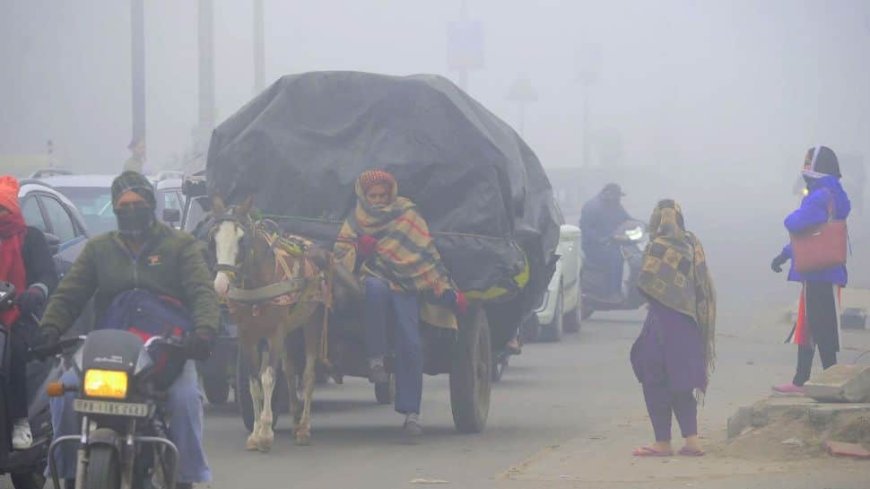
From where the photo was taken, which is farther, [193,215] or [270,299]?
[193,215]

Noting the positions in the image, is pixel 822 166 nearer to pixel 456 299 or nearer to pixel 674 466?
pixel 456 299

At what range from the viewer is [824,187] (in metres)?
14.0

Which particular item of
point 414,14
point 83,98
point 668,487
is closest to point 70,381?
point 668,487

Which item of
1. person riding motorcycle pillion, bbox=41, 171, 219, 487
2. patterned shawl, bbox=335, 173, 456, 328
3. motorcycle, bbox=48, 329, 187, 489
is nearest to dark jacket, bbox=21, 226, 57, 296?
person riding motorcycle pillion, bbox=41, 171, 219, 487

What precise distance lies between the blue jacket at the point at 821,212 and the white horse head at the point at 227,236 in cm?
466

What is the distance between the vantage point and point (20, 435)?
29.5 ft

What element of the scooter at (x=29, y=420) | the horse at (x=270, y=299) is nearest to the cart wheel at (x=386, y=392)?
the horse at (x=270, y=299)

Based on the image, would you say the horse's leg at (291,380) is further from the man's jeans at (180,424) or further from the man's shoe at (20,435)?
the man's jeans at (180,424)

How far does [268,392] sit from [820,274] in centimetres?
476

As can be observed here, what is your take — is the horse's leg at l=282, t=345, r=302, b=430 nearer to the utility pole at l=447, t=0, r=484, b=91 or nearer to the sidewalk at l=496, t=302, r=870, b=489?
the sidewalk at l=496, t=302, r=870, b=489

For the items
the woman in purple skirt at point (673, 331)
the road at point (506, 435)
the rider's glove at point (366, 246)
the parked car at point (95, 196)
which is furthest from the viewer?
the parked car at point (95, 196)

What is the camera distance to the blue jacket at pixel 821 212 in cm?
1384

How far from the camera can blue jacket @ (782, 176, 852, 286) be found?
45.4ft

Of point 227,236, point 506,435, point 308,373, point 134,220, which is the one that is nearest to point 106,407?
point 134,220
